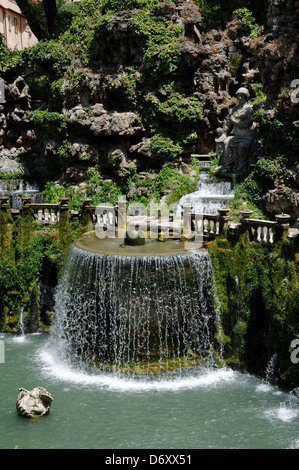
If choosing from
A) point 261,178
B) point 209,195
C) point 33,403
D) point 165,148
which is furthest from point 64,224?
point 165,148

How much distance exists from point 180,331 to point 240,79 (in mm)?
14530

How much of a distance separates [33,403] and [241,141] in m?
13.0

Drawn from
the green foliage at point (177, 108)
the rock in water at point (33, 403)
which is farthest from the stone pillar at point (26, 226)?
the green foliage at point (177, 108)

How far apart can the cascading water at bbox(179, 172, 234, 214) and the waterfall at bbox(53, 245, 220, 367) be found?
4.67 m

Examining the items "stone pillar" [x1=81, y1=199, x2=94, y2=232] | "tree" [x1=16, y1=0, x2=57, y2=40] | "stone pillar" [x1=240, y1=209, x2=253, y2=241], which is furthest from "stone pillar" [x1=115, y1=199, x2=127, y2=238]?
"tree" [x1=16, y1=0, x2=57, y2=40]

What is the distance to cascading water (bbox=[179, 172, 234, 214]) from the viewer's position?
1747 cm

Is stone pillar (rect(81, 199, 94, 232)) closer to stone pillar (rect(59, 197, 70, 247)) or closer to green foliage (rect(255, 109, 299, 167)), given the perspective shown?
stone pillar (rect(59, 197, 70, 247))

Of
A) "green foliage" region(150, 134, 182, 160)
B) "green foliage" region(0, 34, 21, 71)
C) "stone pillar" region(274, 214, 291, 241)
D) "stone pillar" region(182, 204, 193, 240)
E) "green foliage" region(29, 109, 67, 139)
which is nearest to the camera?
"stone pillar" region(274, 214, 291, 241)

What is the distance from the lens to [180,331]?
12820 mm

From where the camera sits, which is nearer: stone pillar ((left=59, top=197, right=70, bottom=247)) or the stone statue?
stone pillar ((left=59, top=197, right=70, bottom=247))

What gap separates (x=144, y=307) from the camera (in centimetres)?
1258

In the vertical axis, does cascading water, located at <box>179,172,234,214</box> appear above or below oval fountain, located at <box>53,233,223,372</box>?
above

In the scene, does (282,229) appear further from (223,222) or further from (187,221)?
(187,221)
